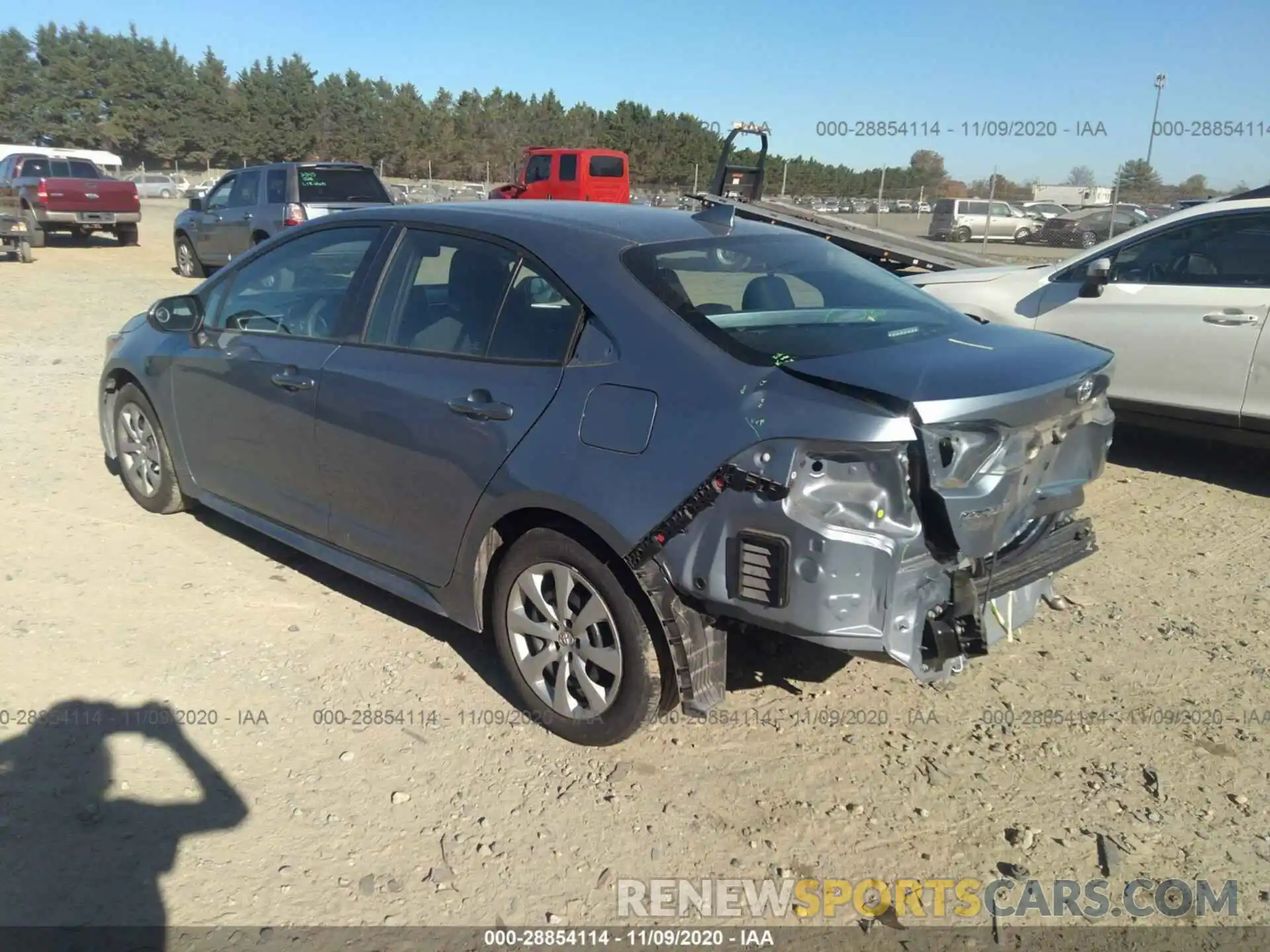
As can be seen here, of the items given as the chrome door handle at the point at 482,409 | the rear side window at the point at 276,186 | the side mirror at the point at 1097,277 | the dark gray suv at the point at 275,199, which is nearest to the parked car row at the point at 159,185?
the dark gray suv at the point at 275,199

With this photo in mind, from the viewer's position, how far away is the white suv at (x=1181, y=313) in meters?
5.71

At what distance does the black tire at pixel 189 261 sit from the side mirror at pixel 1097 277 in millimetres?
14304

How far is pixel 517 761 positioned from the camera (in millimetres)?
3232

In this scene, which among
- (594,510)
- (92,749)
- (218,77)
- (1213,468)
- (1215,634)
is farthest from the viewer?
(218,77)

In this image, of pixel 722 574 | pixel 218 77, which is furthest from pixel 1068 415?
pixel 218 77

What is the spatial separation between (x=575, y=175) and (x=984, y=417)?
2098cm

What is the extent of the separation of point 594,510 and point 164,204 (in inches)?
1809

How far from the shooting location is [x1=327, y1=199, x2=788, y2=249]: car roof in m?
3.40

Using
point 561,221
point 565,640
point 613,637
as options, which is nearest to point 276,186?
point 561,221

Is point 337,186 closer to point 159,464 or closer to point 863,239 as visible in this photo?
point 863,239

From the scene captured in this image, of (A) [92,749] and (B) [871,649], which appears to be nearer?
(B) [871,649]

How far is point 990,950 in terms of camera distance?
8.15ft

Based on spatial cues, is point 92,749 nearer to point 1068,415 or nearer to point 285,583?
point 285,583

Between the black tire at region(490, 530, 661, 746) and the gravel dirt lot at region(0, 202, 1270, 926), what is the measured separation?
0.10 meters
